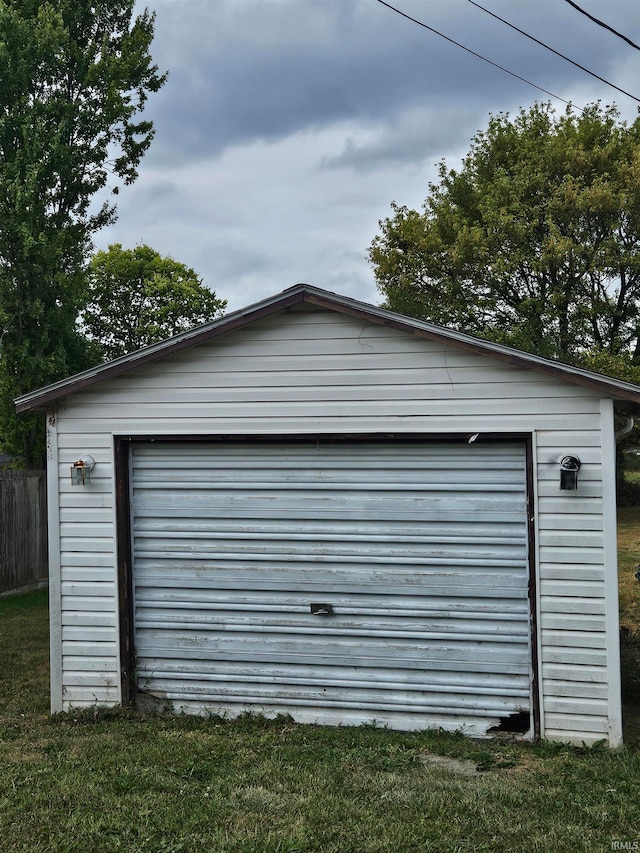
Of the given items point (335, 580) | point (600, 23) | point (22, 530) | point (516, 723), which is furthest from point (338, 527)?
point (22, 530)

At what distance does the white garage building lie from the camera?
579cm

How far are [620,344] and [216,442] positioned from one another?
1805 centimetres

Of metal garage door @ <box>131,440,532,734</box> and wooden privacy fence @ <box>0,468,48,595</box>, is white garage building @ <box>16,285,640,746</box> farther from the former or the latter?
wooden privacy fence @ <box>0,468,48,595</box>

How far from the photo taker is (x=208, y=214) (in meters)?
22.7

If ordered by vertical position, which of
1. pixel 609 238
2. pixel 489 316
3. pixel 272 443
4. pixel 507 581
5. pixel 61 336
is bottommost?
pixel 507 581

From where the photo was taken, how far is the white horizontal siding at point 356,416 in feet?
18.9

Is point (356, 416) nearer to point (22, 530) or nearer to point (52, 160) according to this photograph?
point (22, 530)

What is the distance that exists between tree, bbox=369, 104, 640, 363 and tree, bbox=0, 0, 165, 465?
36.0ft

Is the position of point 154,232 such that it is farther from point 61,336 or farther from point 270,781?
point 270,781

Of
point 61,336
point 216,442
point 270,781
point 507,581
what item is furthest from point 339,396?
point 61,336

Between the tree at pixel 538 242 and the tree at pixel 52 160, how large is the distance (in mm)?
10972

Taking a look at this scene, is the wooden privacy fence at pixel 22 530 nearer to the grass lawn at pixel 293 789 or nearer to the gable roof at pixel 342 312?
the grass lawn at pixel 293 789

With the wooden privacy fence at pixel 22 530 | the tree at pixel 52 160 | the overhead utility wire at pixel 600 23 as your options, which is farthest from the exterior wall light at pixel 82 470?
the tree at pixel 52 160

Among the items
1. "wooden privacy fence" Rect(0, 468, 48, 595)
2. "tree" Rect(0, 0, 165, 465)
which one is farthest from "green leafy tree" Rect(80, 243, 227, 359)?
"wooden privacy fence" Rect(0, 468, 48, 595)
